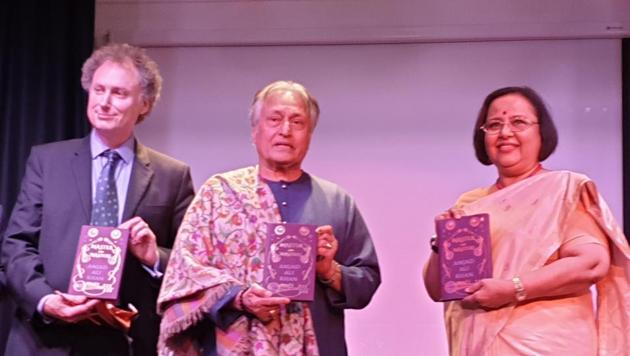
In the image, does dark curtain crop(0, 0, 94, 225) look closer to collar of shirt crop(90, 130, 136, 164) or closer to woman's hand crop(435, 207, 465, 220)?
collar of shirt crop(90, 130, 136, 164)

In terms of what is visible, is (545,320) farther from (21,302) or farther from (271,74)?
(271,74)

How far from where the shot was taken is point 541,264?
8.37 ft

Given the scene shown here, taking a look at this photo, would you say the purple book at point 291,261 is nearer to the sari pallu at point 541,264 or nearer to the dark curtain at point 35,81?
the sari pallu at point 541,264

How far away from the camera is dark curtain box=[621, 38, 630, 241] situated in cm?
397

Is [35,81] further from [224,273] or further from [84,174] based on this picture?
[224,273]

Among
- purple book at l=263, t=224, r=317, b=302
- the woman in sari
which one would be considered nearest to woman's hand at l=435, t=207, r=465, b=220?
the woman in sari

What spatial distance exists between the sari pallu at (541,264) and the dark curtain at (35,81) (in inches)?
79.2

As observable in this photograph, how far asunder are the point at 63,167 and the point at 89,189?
11cm

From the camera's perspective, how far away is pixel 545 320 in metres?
2.54

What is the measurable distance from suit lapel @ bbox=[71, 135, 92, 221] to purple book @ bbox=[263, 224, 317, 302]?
61 centimetres

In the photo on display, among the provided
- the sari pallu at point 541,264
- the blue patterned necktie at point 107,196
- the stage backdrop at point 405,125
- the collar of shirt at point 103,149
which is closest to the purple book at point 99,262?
the blue patterned necktie at point 107,196

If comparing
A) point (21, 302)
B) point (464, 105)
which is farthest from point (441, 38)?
point (21, 302)

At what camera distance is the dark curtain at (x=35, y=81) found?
3.92 meters

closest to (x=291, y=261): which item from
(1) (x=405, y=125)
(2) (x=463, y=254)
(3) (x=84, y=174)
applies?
(2) (x=463, y=254)
